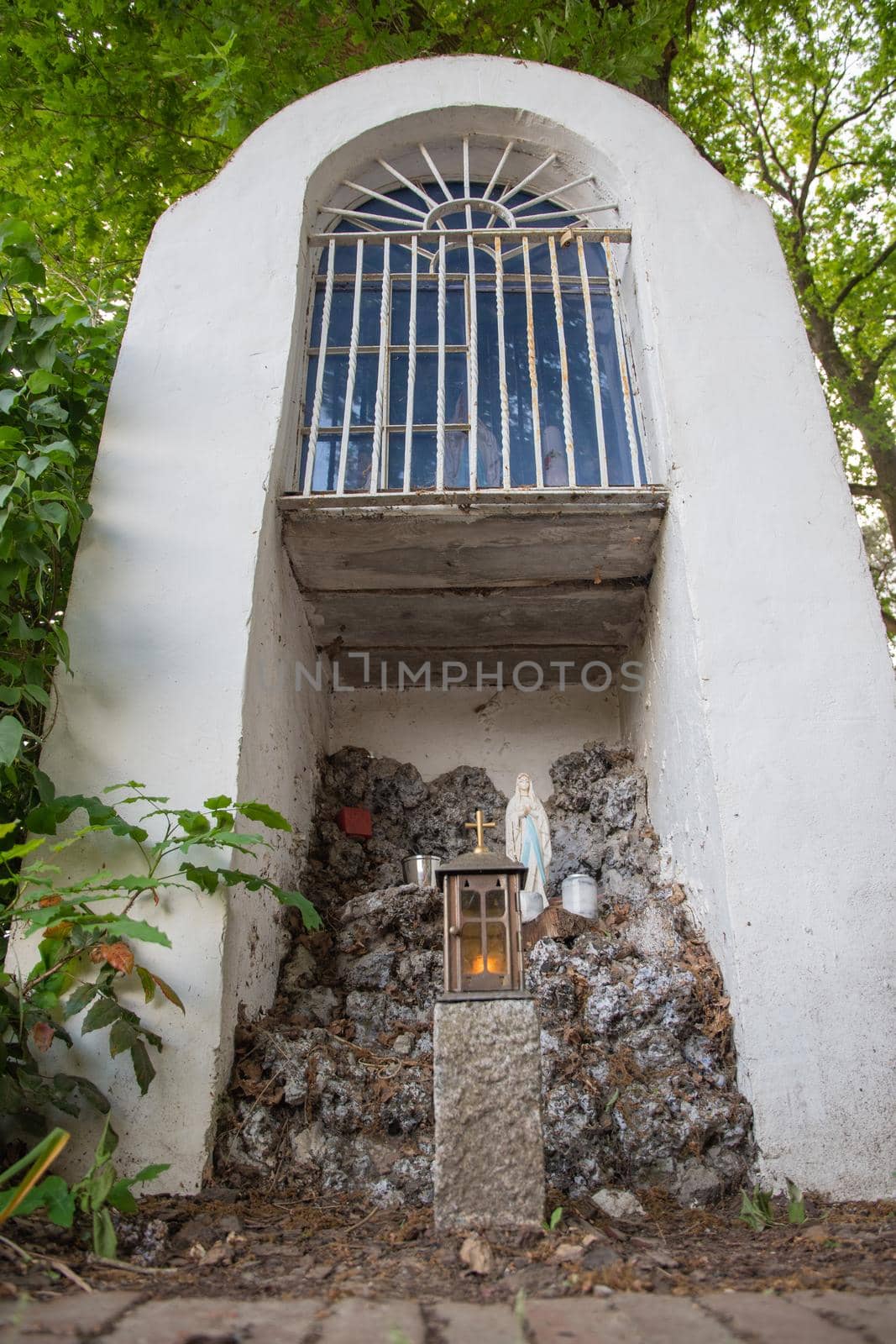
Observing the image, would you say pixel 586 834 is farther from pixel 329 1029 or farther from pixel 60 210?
pixel 60 210

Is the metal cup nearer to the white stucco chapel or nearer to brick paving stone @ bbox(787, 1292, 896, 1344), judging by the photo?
the white stucco chapel

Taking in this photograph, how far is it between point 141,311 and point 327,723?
113 inches

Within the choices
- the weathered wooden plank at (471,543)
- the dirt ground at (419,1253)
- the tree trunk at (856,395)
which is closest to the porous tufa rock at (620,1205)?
the dirt ground at (419,1253)

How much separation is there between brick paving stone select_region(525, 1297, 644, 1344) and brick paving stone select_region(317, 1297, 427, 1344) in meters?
0.20

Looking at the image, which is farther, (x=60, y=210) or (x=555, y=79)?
(x=60, y=210)

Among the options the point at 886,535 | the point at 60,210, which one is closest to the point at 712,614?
the point at 60,210

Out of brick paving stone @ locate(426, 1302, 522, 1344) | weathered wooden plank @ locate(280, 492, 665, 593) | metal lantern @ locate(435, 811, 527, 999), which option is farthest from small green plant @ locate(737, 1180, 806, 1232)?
weathered wooden plank @ locate(280, 492, 665, 593)

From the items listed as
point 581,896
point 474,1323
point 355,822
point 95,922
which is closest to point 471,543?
point 355,822

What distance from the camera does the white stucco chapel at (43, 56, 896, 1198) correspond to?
13.3ft

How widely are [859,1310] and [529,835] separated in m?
3.30

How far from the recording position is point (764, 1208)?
11.8ft

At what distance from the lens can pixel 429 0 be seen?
8289mm

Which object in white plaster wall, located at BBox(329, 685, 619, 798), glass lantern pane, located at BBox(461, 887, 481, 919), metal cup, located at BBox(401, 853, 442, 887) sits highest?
white plaster wall, located at BBox(329, 685, 619, 798)

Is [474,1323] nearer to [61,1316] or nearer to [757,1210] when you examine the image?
[61,1316]
